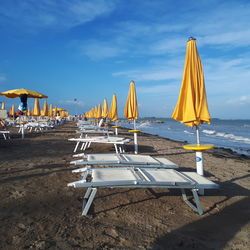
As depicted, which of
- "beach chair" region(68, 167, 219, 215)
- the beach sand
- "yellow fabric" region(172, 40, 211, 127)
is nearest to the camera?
the beach sand

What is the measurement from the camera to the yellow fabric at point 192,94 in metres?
3.57

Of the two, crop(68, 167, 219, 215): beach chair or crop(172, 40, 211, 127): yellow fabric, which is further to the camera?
crop(172, 40, 211, 127): yellow fabric

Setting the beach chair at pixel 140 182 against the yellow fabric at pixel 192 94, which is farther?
the yellow fabric at pixel 192 94

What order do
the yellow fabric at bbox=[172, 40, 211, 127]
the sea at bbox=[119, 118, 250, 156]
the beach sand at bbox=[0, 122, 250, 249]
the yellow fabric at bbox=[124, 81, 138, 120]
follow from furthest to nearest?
the sea at bbox=[119, 118, 250, 156]
the yellow fabric at bbox=[124, 81, 138, 120]
the yellow fabric at bbox=[172, 40, 211, 127]
the beach sand at bbox=[0, 122, 250, 249]

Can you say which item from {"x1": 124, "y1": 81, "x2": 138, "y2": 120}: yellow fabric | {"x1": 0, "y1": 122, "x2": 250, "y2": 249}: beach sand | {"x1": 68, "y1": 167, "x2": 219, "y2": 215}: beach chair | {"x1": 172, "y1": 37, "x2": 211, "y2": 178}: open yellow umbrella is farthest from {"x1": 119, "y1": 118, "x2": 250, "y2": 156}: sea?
{"x1": 68, "y1": 167, "x2": 219, "y2": 215}: beach chair

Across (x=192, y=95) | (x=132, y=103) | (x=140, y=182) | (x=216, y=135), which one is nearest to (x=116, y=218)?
(x=140, y=182)

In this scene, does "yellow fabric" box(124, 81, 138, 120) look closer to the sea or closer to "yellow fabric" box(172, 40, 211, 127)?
the sea

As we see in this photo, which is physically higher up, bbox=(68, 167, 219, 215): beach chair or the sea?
bbox=(68, 167, 219, 215): beach chair

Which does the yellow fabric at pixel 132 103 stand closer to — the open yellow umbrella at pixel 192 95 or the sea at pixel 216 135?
the sea at pixel 216 135

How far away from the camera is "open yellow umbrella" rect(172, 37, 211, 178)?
357 cm

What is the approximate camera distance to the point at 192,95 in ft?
11.8

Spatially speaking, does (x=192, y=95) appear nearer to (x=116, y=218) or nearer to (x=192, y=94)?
(x=192, y=94)

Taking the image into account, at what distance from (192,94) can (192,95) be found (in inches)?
0.8

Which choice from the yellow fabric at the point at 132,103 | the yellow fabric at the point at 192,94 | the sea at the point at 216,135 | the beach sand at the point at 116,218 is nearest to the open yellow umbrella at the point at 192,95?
the yellow fabric at the point at 192,94
